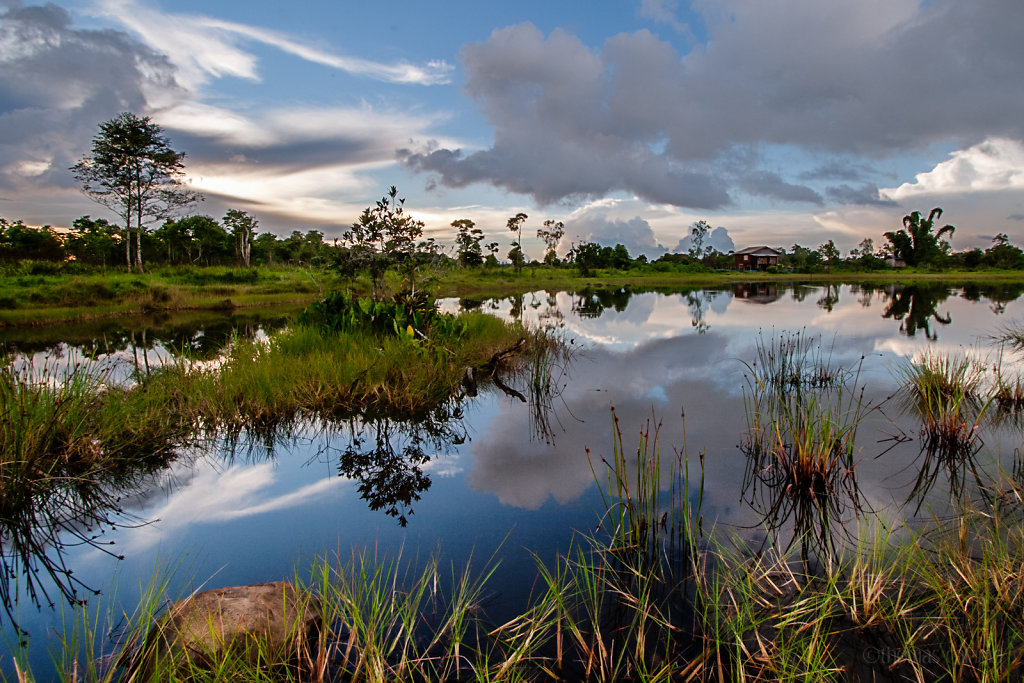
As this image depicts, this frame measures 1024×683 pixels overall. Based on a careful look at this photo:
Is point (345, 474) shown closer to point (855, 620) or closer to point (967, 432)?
point (855, 620)

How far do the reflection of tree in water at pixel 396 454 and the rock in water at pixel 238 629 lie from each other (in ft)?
4.65

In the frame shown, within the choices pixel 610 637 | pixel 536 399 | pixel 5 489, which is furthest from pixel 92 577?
pixel 536 399

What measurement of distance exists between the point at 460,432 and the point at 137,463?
349cm

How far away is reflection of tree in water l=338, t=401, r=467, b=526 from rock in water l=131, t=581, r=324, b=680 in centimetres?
142

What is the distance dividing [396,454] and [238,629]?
3217mm

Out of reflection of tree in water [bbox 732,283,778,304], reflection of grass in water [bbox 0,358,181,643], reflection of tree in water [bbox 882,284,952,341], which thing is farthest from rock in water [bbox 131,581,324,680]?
reflection of tree in water [bbox 732,283,778,304]

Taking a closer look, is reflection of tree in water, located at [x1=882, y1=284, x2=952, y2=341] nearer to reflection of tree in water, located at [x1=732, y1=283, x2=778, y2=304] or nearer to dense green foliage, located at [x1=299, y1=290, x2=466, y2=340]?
reflection of tree in water, located at [x1=732, y1=283, x2=778, y2=304]

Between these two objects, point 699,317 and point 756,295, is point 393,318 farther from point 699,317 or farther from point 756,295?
point 756,295

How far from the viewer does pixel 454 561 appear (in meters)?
3.57

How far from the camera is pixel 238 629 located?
2529mm

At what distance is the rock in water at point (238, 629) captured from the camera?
92.7 inches

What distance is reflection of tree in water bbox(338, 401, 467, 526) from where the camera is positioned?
15.4 feet

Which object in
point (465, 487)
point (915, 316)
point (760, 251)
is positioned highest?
point (760, 251)

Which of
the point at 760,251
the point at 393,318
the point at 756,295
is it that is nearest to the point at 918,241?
the point at 760,251
